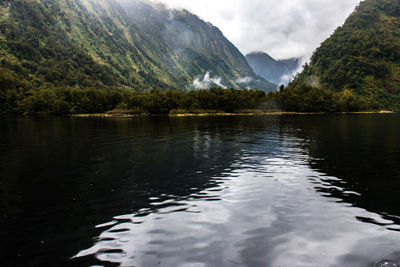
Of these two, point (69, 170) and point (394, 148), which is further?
point (394, 148)

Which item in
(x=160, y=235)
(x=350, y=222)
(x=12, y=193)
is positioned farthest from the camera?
(x=12, y=193)

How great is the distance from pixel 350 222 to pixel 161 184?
581 inches

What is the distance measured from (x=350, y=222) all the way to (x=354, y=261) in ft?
14.5

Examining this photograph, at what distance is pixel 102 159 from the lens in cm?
3388

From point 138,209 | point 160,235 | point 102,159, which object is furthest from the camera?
point 102,159

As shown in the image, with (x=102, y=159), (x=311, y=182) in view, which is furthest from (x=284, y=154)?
(x=102, y=159)

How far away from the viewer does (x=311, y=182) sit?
23312mm

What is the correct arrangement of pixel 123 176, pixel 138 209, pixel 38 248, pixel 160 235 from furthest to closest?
pixel 123 176 → pixel 138 209 → pixel 160 235 → pixel 38 248

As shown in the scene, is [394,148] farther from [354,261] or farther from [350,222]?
[354,261]

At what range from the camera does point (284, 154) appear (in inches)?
1447

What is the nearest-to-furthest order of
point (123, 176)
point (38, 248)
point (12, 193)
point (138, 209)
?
1. point (38, 248)
2. point (138, 209)
3. point (12, 193)
4. point (123, 176)

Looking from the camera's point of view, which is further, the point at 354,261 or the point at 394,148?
the point at 394,148

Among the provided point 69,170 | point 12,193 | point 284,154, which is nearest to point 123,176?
point 69,170

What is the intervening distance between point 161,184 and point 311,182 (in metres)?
13.8
